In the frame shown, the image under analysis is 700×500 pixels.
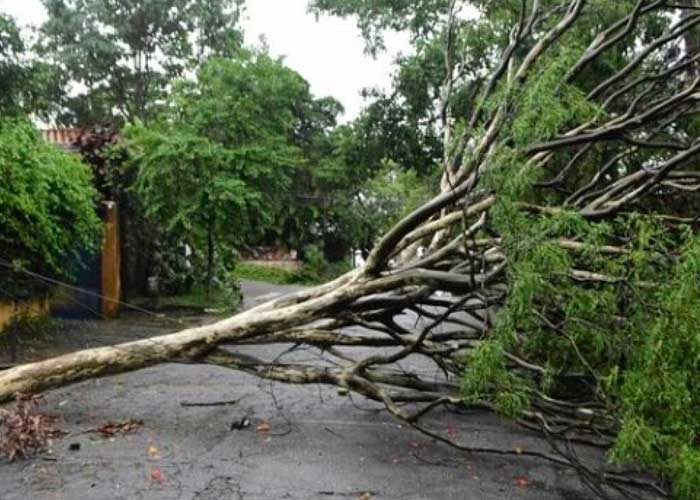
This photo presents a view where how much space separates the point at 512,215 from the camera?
12.9ft

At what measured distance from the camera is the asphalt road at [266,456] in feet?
12.8

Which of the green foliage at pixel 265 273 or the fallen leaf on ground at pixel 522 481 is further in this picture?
the green foliage at pixel 265 273

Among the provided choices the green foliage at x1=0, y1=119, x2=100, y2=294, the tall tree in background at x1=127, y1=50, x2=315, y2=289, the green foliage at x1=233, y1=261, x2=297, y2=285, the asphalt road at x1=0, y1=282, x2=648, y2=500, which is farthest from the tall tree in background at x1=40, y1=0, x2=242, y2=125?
the asphalt road at x1=0, y1=282, x2=648, y2=500

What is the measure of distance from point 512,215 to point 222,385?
3970 mm

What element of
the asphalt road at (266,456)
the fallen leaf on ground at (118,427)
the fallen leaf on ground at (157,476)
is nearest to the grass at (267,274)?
the asphalt road at (266,456)

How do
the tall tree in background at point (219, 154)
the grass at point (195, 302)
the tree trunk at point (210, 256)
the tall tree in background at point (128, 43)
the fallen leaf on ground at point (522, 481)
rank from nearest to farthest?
1. the fallen leaf on ground at point (522, 481)
2. the tall tree in background at point (219, 154)
3. the tree trunk at point (210, 256)
4. the grass at point (195, 302)
5. the tall tree in background at point (128, 43)

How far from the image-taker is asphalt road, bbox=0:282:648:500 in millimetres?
3891

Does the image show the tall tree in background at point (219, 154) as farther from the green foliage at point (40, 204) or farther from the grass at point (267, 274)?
the grass at point (267, 274)

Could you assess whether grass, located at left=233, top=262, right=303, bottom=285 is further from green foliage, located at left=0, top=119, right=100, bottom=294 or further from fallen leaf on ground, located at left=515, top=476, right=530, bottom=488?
fallen leaf on ground, located at left=515, top=476, right=530, bottom=488

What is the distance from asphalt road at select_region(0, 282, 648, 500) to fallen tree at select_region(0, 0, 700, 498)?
0.28 metres

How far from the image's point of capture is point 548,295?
3.80 m

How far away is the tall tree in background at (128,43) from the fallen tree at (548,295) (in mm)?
23081

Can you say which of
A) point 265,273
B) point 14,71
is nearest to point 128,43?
point 265,273

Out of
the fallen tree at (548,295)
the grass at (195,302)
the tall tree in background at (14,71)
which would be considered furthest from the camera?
the grass at (195,302)
